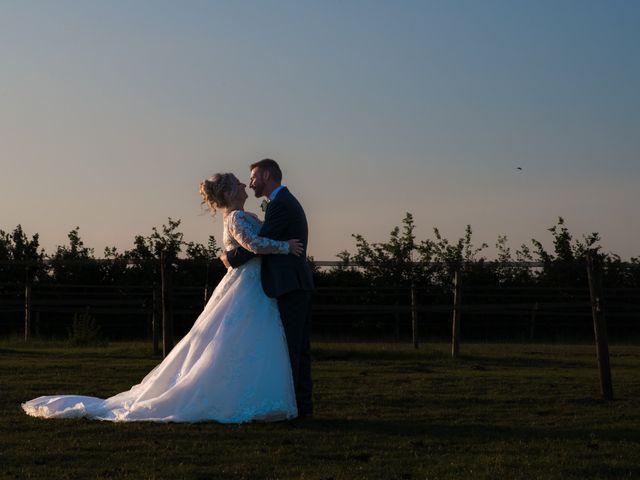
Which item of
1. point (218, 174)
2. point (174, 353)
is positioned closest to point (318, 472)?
point (174, 353)

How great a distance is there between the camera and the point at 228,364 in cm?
839

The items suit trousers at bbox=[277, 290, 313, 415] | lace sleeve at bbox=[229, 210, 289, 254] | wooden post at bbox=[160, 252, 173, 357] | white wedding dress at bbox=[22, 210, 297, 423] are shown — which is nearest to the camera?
white wedding dress at bbox=[22, 210, 297, 423]

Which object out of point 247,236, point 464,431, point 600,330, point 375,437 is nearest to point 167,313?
point 600,330

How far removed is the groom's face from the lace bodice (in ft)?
0.72

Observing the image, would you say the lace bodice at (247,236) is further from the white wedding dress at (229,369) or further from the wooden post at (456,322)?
the wooden post at (456,322)

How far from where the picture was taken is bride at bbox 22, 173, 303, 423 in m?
8.28

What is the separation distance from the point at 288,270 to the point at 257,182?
2.60 ft

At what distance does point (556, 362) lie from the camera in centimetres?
1695

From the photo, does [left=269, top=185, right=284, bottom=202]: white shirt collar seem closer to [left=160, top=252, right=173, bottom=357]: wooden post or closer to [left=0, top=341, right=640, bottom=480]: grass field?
[left=0, top=341, right=640, bottom=480]: grass field

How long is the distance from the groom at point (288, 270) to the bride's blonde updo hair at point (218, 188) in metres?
0.20

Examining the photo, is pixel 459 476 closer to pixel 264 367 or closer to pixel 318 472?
pixel 318 472

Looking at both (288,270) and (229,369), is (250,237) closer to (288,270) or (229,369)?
(288,270)

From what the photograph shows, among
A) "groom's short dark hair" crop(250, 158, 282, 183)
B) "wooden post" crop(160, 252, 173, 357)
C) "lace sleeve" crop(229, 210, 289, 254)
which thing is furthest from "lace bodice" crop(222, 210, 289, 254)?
"wooden post" crop(160, 252, 173, 357)

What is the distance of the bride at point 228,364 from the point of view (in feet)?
27.2
